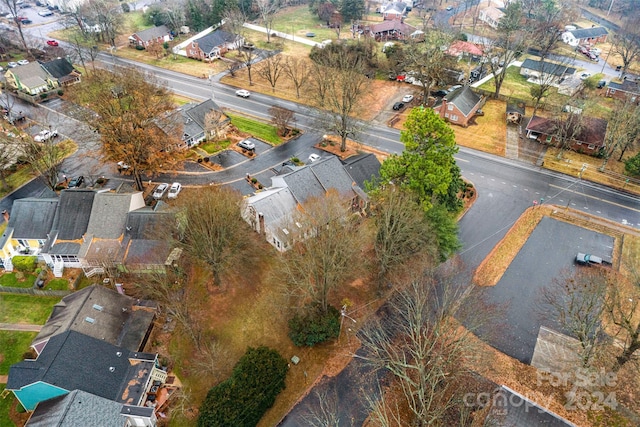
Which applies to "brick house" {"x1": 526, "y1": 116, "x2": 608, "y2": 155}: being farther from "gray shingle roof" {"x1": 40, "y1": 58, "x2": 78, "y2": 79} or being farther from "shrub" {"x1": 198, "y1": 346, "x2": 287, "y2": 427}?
"gray shingle roof" {"x1": 40, "y1": 58, "x2": 78, "y2": 79}

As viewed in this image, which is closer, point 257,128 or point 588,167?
point 588,167

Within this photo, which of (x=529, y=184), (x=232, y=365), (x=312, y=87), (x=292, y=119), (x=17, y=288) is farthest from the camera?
(x=312, y=87)

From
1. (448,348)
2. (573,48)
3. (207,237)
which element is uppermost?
(207,237)

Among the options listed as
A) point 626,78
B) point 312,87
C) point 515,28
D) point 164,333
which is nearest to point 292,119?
point 312,87

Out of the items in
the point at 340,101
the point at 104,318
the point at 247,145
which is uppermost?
the point at 340,101

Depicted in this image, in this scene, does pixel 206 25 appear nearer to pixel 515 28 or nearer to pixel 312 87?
pixel 312 87

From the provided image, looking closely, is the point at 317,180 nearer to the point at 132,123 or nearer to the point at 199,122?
the point at 132,123

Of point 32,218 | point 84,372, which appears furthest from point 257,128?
point 84,372
